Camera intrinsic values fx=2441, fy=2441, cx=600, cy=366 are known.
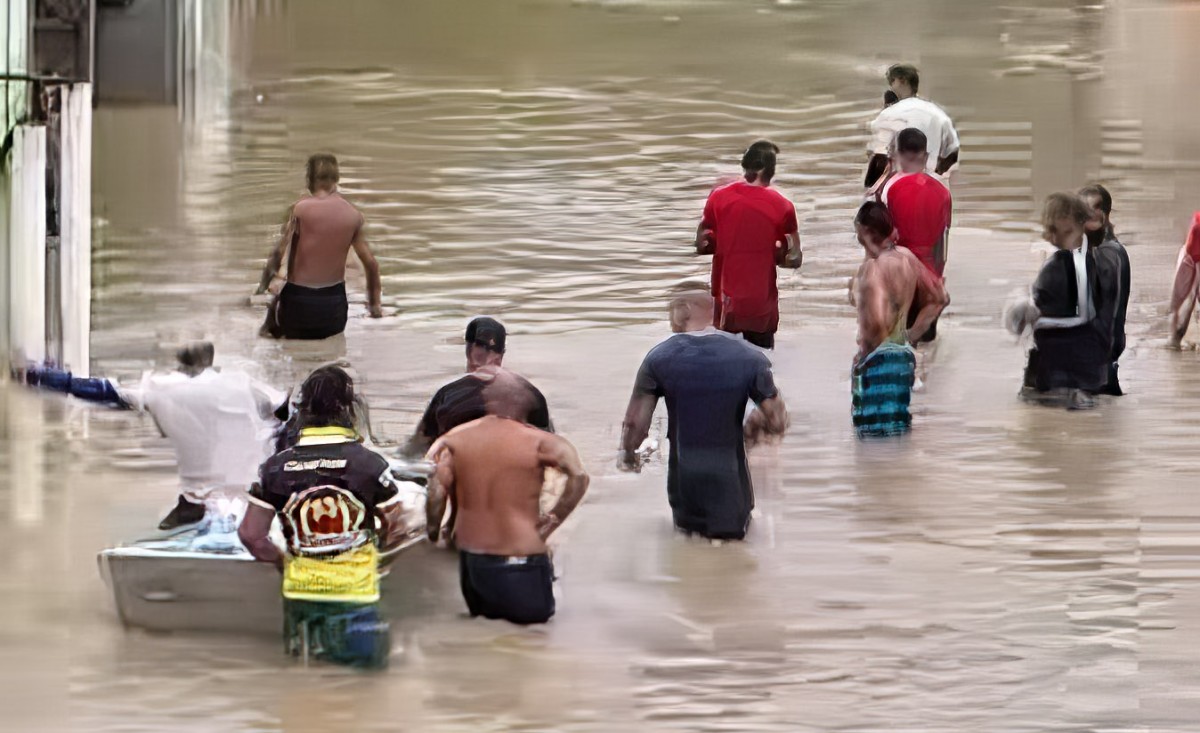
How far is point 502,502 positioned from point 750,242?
5.16 meters

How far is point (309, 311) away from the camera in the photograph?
16.3 m

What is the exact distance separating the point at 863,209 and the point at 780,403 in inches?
107

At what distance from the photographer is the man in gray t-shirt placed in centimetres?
1152

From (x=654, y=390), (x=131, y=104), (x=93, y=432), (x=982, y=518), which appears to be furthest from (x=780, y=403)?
(x=131, y=104)

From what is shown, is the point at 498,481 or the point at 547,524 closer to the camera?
the point at 498,481

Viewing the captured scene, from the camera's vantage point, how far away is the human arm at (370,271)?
16145 mm

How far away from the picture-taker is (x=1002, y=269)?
18969 millimetres

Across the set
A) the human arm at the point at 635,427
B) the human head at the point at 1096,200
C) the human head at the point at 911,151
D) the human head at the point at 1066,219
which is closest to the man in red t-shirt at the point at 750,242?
the human head at the point at 911,151

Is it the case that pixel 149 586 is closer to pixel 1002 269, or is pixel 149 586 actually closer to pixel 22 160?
pixel 22 160

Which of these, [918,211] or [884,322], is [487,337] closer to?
[884,322]

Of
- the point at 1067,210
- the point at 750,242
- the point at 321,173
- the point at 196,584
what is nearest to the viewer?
the point at 196,584

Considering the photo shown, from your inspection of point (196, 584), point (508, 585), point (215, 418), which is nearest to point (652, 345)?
point (215, 418)

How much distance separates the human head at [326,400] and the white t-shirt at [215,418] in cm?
136

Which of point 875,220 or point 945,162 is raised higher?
point 945,162
